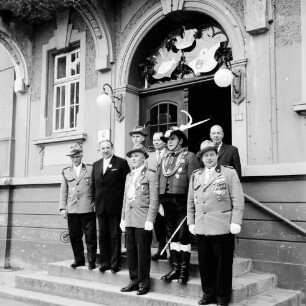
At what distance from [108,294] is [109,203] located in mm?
1200

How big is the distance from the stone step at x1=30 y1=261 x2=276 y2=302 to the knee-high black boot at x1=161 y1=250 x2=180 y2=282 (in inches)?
3.0

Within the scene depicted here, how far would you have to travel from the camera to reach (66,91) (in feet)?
31.3

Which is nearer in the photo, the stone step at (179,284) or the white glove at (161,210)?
the stone step at (179,284)

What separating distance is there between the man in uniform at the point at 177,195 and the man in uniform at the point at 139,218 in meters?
0.17

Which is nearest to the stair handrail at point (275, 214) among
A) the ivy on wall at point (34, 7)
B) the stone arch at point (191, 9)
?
the stone arch at point (191, 9)

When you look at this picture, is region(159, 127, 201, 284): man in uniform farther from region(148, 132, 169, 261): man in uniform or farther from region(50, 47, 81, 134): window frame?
region(50, 47, 81, 134): window frame

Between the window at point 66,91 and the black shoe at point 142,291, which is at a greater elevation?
the window at point 66,91

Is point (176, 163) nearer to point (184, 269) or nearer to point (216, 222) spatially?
point (216, 222)

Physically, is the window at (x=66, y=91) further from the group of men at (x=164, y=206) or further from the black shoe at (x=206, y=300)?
the black shoe at (x=206, y=300)

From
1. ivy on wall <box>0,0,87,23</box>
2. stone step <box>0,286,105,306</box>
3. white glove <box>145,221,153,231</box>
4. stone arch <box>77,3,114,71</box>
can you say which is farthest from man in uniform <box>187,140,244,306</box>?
ivy on wall <box>0,0,87,23</box>

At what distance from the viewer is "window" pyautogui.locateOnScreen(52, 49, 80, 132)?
30.7ft

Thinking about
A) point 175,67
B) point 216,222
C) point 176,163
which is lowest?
point 216,222

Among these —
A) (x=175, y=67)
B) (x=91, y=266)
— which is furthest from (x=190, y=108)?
(x=91, y=266)

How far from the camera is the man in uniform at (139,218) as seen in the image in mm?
5672
